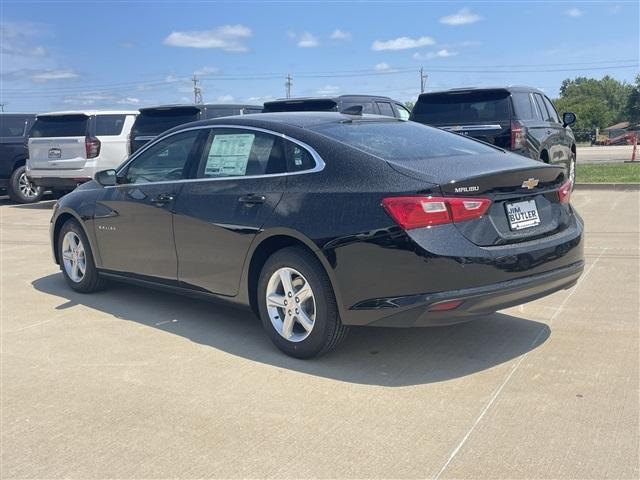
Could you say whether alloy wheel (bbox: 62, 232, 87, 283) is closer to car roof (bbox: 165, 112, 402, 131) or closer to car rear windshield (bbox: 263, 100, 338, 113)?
car roof (bbox: 165, 112, 402, 131)

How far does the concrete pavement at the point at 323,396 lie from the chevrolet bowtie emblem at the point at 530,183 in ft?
3.64

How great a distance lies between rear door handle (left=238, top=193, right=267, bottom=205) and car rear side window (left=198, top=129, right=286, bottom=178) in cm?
19

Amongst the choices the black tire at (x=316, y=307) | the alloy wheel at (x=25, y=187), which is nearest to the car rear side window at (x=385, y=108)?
the alloy wheel at (x=25, y=187)

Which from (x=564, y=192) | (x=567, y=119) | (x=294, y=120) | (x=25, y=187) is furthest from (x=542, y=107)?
(x=25, y=187)

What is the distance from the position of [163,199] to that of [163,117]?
8.02 metres

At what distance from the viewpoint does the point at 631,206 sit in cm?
1086

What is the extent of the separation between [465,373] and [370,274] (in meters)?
0.88

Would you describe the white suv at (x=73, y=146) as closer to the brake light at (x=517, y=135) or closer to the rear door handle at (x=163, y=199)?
the brake light at (x=517, y=135)

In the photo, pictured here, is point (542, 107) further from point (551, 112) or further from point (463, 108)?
point (463, 108)

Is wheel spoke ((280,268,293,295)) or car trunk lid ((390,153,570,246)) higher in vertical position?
car trunk lid ((390,153,570,246))

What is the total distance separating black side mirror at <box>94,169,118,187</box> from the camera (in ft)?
19.9

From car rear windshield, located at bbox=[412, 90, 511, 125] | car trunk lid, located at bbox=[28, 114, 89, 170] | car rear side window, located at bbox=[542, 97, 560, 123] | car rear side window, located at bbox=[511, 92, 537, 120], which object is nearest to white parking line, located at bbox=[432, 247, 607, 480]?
car rear windshield, located at bbox=[412, 90, 511, 125]

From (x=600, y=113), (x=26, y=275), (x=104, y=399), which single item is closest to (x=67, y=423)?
(x=104, y=399)

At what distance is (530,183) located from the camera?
431cm
